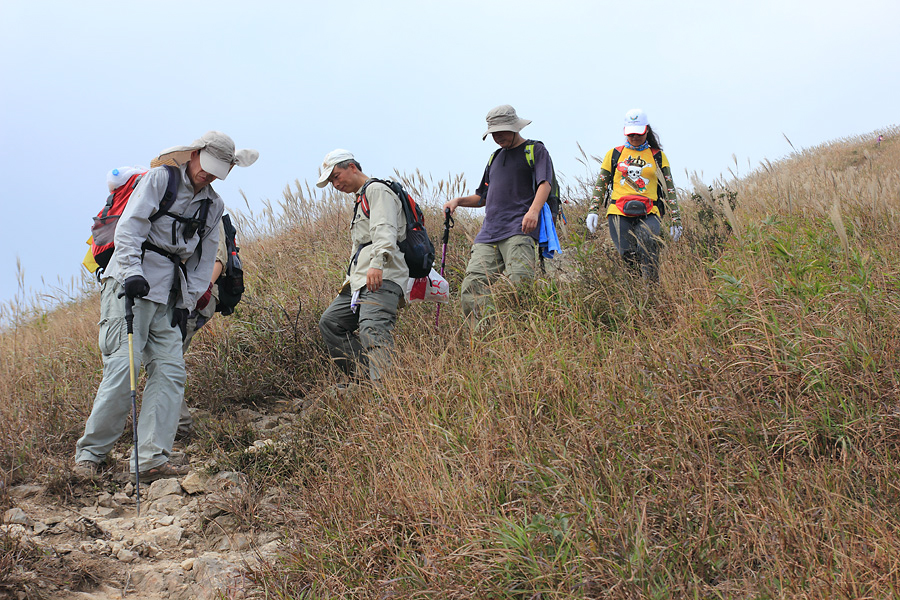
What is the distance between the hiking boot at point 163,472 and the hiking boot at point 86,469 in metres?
0.35

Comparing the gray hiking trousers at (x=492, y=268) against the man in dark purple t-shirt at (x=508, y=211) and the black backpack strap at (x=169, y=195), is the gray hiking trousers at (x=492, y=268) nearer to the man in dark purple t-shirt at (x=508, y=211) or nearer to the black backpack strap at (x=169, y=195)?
the man in dark purple t-shirt at (x=508, y=211)

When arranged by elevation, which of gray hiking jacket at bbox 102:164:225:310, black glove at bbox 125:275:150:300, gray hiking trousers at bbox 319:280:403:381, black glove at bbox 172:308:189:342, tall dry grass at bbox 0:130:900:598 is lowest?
tall dry grass at bbox 0:130:900:598

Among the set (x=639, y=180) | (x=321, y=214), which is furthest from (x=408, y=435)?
(x=321, y=214)

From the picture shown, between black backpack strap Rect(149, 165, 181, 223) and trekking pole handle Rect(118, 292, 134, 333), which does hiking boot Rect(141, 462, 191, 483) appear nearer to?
trekking pole handle Rect(118, 292, 134, 333)

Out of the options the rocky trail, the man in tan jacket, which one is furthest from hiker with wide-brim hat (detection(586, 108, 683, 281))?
the rocky trail

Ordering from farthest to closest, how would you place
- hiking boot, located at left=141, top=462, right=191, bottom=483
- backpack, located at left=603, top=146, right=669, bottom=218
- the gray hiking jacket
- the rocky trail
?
1. backpack, located at left=603, top=146, right=669, bottom=218
2. hiking boot, located at left=141, top=462, right=191, bottom=483
3. the gray hiking jacket
4. the rocky trail

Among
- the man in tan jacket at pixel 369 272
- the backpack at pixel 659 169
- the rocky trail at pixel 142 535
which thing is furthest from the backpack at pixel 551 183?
the rocky trail at pixel 142 535

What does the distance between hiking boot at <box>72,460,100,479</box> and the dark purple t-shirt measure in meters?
3.50

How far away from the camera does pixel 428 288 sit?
5.64 metres

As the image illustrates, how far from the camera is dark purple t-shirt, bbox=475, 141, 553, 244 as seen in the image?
5.67m

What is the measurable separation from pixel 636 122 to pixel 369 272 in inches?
120

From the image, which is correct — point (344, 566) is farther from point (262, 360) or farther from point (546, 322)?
point (262, 360)

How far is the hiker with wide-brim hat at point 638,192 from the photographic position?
5.98m

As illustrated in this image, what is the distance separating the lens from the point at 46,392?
600 centimetres
